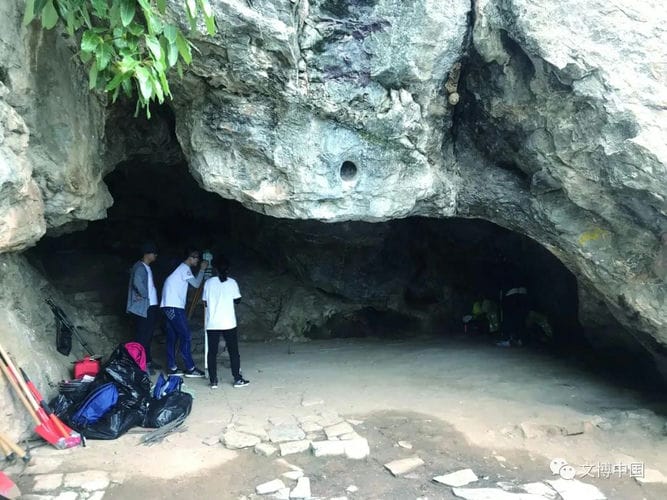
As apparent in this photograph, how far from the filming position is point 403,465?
459 centimetres

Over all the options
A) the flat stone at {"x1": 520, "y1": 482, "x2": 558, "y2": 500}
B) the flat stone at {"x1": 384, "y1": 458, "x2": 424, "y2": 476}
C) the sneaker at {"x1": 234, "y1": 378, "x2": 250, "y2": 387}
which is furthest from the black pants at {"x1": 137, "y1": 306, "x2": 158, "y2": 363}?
the flat stone at {"x1": 520, "y1": 482, "x2": 558, "y2": 500}

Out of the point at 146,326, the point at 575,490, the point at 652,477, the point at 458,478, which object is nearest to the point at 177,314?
the point at 146,326

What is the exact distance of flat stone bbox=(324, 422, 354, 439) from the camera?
5.12 m

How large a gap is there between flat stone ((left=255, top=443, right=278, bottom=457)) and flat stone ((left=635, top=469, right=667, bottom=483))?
9.97ft

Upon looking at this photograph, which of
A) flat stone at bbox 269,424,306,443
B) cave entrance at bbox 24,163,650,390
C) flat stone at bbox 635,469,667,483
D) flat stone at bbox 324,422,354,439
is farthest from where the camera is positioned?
cave entrance at bbox 24,163,650,390

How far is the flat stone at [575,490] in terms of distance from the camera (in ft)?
13.8

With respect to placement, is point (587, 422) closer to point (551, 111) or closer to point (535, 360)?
point (535, 360)

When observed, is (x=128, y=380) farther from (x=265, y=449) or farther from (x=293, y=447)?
(x=293, y=447)

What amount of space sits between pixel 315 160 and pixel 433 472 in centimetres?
309

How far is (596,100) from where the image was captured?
15.5ft

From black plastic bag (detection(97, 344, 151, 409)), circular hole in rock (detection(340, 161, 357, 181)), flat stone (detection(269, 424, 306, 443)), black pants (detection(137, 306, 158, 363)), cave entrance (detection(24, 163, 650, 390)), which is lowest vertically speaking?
flat stone (detection(269, 424, 306, 443))

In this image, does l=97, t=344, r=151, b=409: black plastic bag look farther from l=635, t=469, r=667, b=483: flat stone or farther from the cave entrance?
l=635, t=469, r=667, b=483: flat stone

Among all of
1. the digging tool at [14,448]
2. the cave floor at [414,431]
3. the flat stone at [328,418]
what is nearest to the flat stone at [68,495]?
the cave floor at [414,431]

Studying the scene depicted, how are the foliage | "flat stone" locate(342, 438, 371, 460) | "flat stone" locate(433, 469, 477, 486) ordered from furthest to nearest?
1. "flat stone" locate(342, 438, 371, 460)
2. "flat stone" locate(433, 469, 477, 486)
3. the foliage
